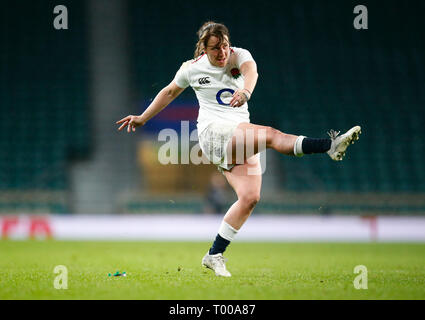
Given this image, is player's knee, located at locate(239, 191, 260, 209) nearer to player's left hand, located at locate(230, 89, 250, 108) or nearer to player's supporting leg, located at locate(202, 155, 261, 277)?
player's supporting leg, located at locate(202, 155, 261, 277)

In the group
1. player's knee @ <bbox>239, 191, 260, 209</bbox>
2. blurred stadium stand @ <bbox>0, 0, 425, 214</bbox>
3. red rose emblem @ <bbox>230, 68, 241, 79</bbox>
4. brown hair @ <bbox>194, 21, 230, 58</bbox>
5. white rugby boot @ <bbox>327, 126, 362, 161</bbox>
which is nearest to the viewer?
white rugby boot @ <bbox>327, 126, 362, 161</bbox>

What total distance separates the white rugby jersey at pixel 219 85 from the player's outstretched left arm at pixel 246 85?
0.26ft

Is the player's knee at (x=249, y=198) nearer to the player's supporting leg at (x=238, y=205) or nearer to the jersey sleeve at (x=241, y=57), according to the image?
the player's supporting leg at (x=238, y=205)

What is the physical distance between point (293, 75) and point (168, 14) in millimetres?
3917

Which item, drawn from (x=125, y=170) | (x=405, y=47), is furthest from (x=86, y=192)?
(x=405, y=47)

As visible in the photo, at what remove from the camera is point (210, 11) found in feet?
55.9

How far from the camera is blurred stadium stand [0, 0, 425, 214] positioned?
48.6 ft

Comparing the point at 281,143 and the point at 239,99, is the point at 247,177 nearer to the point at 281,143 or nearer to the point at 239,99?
the point at 281,143

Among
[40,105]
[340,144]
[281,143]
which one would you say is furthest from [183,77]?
[40,105]

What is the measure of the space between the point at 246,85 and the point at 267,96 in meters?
11.5

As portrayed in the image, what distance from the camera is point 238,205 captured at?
16.5 ft

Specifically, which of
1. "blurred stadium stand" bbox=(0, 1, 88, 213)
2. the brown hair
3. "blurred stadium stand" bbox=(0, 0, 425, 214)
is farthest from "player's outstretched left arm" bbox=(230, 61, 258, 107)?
"blurred stadium stand" bbox=(0, 1, 88, 213)

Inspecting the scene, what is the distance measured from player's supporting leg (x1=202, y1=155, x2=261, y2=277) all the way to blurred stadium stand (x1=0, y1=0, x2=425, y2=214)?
29.6 ft
